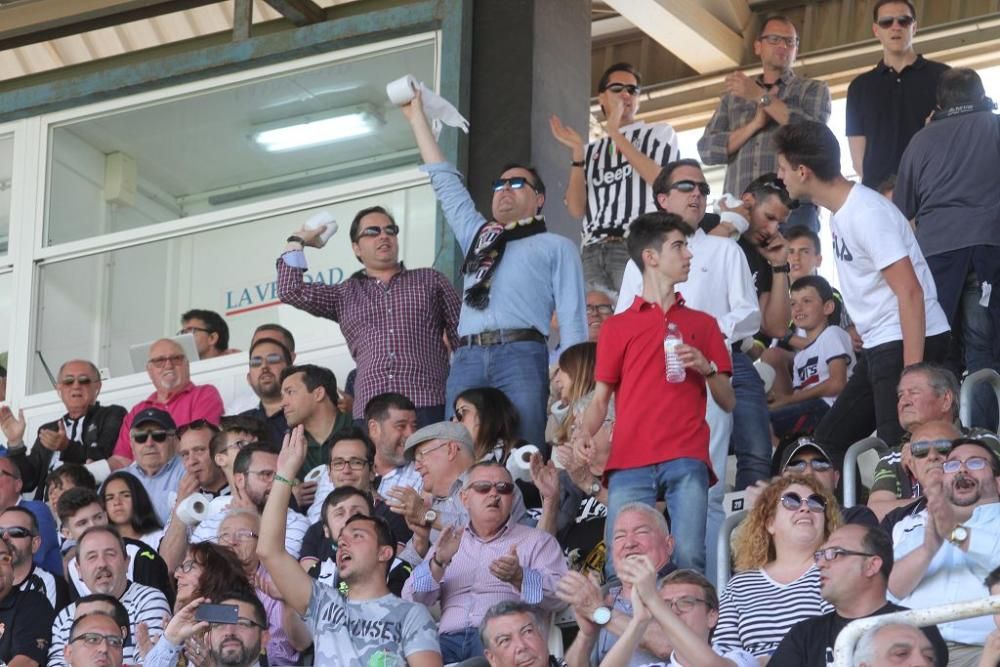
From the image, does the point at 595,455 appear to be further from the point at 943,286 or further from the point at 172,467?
the point at 172,467

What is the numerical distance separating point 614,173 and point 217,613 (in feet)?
15.9

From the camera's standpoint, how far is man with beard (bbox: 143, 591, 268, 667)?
283 inches

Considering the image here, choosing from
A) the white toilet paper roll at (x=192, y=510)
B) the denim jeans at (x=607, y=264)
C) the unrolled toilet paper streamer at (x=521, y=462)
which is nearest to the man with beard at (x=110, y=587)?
the white toilet paper roll at (x=192, y=510)

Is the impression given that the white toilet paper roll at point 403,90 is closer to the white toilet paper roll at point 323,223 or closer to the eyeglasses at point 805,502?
the white toilet paper roll at point 323,223

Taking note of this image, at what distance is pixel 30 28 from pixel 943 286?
772 cm

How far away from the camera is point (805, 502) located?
6906 mm

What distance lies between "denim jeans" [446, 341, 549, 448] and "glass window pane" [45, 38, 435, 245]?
10.5ft

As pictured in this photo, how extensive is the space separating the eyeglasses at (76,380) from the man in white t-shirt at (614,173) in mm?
2850

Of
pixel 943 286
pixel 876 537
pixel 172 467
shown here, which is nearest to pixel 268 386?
pixel 172 467

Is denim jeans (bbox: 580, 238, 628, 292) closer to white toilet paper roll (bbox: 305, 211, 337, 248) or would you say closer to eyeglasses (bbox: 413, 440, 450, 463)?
white toilet paper roll (bbox: 305, 211, 337, 248)

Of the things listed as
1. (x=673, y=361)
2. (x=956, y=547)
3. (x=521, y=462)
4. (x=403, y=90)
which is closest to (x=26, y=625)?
(x=521, y=462)

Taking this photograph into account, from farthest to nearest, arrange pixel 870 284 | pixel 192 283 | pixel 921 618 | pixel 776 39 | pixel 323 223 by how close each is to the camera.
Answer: pixel 192 283, pixel 776 39, pixel 323 223, pixel 870 284, pixel 921 618

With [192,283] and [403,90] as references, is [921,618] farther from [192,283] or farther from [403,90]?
[192,283]

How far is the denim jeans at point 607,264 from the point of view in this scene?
431 inches
